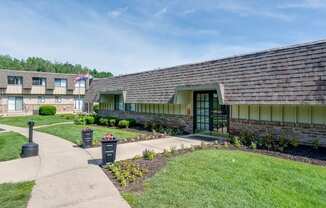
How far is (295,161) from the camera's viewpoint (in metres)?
7.75

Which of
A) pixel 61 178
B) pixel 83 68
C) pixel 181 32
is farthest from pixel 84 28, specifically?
pixel 83 68

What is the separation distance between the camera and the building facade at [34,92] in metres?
39.8

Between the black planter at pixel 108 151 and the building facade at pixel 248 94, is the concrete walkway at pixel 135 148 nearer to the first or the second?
the black planter at pixel 108 151

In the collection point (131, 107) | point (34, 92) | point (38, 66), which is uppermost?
point (38, 66)

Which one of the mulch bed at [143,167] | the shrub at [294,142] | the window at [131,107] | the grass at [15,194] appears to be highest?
the window at [131,107]

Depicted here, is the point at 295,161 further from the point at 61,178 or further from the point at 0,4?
the point at 0,4

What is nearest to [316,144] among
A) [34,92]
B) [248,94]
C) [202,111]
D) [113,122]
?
[248,94]

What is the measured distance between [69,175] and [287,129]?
800 cm

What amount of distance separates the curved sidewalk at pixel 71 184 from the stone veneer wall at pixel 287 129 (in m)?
6.71

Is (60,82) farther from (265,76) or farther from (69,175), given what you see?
(69,175)

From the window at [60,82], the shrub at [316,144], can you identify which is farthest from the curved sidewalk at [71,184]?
the window at [60,82]

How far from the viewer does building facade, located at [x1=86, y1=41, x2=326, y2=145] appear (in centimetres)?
→ 916

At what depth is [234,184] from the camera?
5.84m

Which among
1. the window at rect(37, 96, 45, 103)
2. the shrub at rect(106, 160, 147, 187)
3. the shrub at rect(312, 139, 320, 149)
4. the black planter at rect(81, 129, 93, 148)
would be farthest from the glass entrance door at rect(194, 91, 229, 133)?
the window at rect(37, 96, 45, 103)
